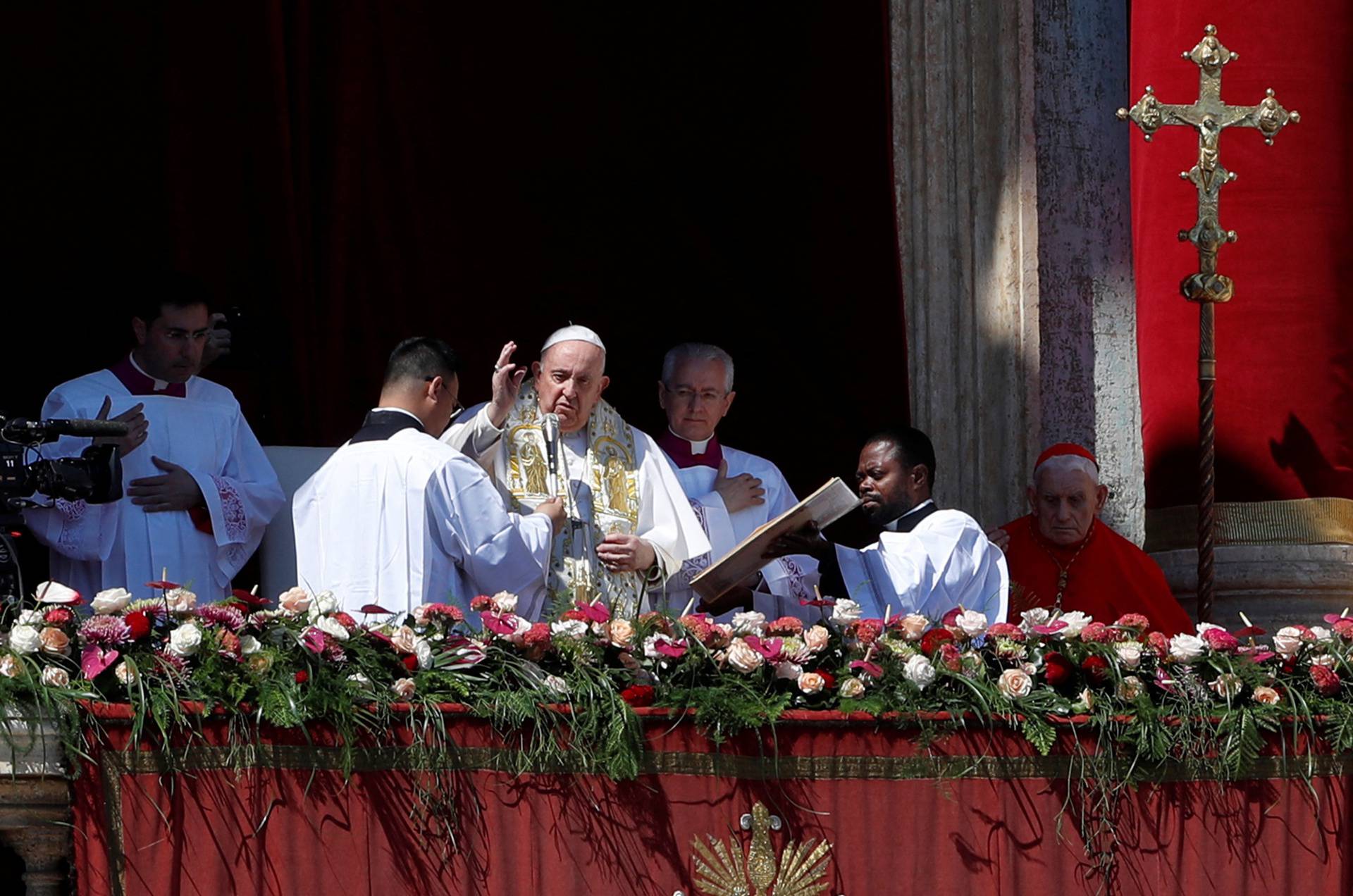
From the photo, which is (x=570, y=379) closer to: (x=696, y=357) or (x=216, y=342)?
(x=696, y=357)

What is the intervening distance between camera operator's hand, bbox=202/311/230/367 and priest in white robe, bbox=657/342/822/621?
1.42 metres

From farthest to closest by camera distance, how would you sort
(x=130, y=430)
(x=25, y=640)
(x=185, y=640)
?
(x=130, y=430) → (x=185, y=640) → (x=25, y=640)

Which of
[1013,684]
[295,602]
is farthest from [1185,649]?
[295,602]

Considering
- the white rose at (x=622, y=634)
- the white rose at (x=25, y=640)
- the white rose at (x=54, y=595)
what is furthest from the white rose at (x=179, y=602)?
the white rose at (x=622, y=634)

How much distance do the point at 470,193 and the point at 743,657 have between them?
394 cm

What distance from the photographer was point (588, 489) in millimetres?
6930

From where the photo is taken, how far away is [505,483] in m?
6.80

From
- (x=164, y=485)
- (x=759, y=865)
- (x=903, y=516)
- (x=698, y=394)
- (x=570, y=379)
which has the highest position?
(x=570, y=379)

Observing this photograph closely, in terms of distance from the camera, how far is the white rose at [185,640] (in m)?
4.96

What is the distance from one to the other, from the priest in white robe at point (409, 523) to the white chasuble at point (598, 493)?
1.07 feet

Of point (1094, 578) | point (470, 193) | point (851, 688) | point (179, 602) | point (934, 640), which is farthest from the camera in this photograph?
point (470, 193)

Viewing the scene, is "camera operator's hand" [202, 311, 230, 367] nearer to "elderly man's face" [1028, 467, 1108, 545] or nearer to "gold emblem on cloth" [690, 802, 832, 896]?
"gold emblem on cloth" [690, 802, 832, 896]

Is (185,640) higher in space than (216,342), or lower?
lower

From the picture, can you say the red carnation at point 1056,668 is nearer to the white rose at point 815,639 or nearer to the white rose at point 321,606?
the white rose at point 815,639
